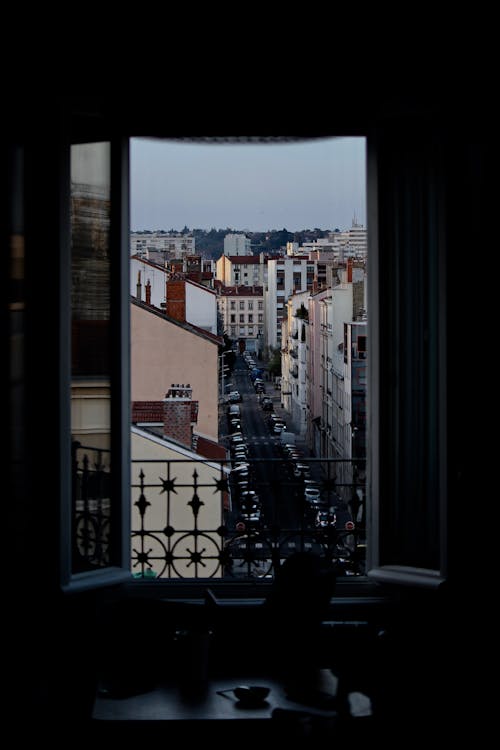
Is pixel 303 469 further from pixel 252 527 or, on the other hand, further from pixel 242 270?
pixel 242 270

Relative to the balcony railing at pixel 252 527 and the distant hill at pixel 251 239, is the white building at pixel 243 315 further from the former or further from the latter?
the balcony railing at pixel 252 527

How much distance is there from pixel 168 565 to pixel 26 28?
218 centimetres

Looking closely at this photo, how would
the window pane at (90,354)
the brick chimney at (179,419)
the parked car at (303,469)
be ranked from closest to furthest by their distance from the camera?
1. the window pane at (90,354)
2. the parked car at (303,469)
3. the brick chimney at (179,419)

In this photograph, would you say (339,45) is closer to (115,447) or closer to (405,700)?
(115,447)

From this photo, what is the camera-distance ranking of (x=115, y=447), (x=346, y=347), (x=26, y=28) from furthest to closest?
(x=346, y=347), (x=115, y=447), (x=26, y=28)

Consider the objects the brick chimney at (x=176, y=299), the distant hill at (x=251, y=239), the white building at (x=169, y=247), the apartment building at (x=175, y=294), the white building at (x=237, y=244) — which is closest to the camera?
the brick chimney at (x=176, y=299)

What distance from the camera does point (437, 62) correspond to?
331cm

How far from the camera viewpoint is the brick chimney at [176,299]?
43.8ft

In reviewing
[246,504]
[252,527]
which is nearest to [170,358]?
[246,504]

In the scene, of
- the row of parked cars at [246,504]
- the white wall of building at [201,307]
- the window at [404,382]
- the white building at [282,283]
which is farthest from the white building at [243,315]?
the window at [404,382]

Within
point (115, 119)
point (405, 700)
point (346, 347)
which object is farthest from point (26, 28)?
point (346, 347)

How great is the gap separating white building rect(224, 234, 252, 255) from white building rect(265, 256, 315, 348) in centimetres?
106

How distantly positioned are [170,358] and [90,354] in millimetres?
9418

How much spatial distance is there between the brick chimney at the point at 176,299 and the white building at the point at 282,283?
10.5 ft
